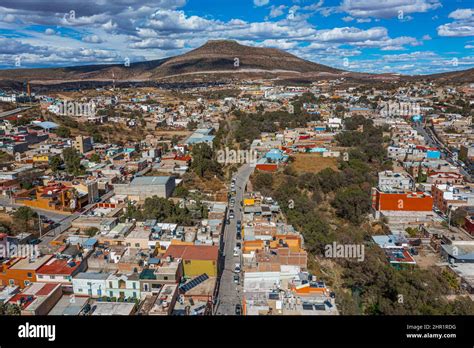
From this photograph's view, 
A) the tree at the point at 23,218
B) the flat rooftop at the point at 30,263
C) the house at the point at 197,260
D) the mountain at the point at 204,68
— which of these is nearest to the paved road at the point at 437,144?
the house at the point at 197,260

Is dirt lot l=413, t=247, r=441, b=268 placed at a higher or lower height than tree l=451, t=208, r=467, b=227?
lower

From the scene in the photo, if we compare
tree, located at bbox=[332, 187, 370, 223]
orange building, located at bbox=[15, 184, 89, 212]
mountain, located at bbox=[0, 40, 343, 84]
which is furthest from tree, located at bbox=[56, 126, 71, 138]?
mountain, located at bbox=[0, 40, 343, 84]

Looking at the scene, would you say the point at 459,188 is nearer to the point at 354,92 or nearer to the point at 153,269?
the point at 153,269

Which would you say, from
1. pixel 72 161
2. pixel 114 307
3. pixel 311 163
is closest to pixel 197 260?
pixel 114 307

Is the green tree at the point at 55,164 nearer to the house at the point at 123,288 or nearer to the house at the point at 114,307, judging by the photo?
the house at the point at 123,288

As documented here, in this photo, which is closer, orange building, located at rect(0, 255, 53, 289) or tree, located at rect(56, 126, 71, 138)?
orange building, located at rect(0, 255, 53, 289)

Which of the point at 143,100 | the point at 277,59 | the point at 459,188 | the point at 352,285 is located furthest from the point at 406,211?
the point at 277,59

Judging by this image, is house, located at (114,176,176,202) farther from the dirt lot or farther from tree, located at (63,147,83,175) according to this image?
the dirt lot

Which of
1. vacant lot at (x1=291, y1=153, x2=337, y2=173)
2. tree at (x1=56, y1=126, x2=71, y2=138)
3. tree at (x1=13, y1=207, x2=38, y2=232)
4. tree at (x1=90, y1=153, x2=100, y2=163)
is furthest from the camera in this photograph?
tree at (x1=56, y1=126, x2=71, y2=138)
